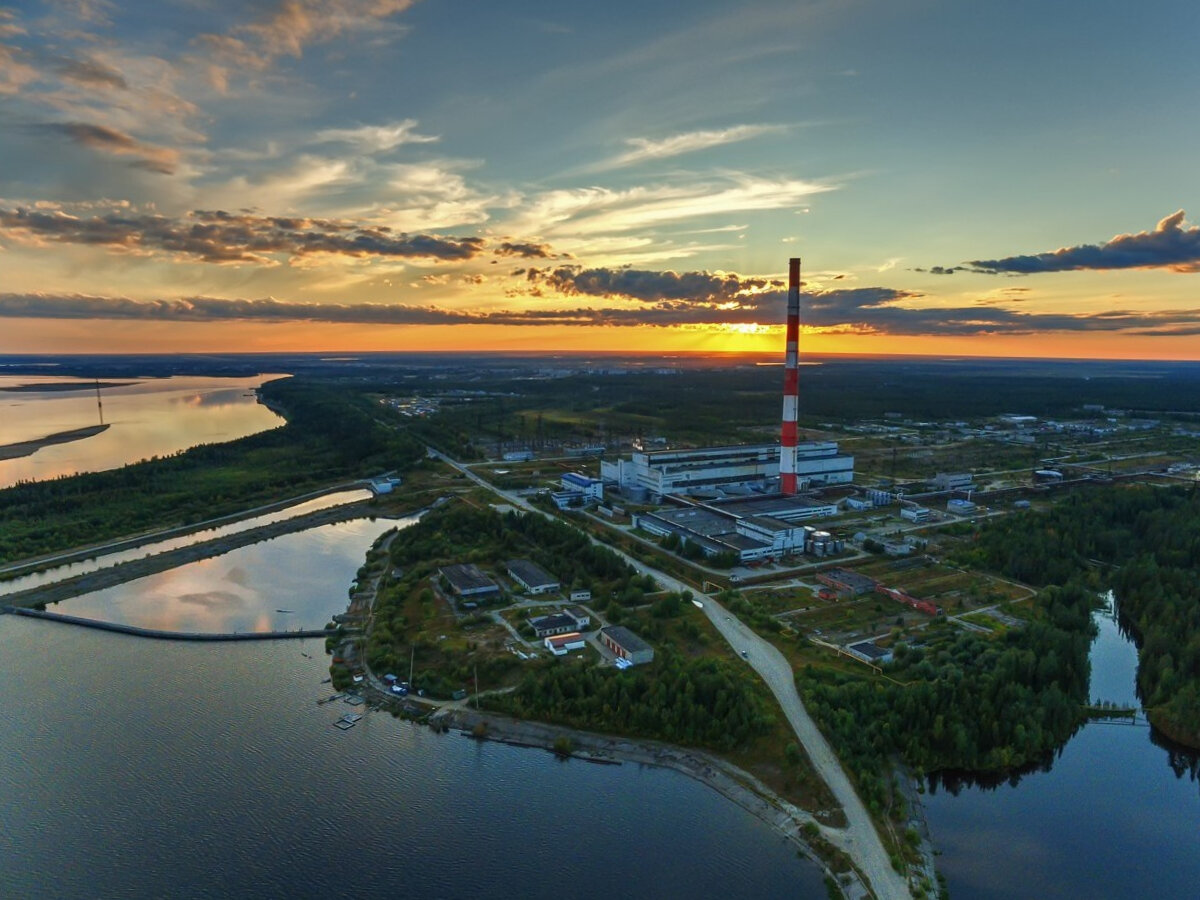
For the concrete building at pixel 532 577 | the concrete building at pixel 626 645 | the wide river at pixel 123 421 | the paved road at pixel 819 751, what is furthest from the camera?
the wide river at pixel 123 421

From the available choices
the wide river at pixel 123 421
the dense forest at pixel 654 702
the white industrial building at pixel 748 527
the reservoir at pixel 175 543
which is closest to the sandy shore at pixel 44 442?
the wide river at pixel 123 421

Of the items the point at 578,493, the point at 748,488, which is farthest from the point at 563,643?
the point at 748,488

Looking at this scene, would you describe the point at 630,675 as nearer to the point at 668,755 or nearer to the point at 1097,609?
the point at 668,755

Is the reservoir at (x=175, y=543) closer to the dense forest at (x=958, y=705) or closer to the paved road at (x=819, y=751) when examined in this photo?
the paved road at (x=819, y=751)

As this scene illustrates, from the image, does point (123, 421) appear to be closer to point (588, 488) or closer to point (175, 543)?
point (175, 543)

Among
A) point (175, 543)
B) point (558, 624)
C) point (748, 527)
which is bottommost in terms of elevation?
point (175, 543)

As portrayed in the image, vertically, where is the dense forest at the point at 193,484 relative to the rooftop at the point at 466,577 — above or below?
above
